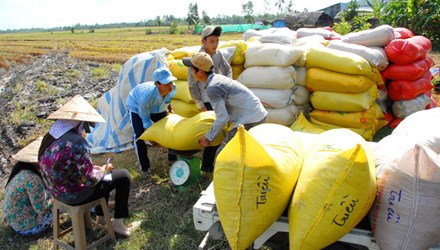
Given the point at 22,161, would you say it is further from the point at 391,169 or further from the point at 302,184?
the point at 391,169

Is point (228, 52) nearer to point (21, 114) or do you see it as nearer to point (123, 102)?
point (123, 102)

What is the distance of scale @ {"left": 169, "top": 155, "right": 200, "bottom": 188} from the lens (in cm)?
342

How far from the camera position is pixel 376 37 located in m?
4.36

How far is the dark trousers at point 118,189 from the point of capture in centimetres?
270

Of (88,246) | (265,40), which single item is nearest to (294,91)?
(265,40)

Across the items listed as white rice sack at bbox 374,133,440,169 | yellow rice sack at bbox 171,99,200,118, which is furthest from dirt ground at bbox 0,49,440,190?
white rice sack at bbox 374,133,440,169

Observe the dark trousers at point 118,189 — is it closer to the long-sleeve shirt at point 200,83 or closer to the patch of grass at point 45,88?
the long-sleeve shirt at point 200,83

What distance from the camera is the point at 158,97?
3.73 metres

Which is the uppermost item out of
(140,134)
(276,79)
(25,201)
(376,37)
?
(376,37)

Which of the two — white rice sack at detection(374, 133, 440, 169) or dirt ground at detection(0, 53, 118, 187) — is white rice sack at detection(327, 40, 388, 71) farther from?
dirt ground at detection(0, 53, 118, 187)

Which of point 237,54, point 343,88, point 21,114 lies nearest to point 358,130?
point 343,88

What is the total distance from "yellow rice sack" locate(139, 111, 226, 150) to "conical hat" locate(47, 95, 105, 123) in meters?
0.92

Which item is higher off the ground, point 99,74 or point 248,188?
point 248,188

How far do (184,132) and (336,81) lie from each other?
1.90 metres
